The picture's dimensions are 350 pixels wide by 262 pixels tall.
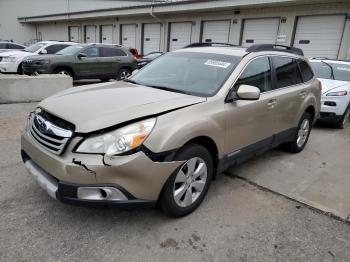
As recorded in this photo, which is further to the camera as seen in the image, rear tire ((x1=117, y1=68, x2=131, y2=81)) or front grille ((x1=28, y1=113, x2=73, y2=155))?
rear tire ((x1=117, y1=68, x2=131, y2=81))

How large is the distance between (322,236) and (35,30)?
1627 inches

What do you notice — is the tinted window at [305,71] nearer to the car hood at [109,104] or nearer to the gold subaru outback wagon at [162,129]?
the gold subaru outback wagon at [162,129]

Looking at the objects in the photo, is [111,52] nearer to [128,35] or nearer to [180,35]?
[180,35]

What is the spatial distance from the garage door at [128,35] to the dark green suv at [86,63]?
988cm

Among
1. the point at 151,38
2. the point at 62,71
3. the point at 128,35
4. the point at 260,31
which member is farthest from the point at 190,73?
the point at 128,35

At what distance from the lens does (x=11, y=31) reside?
3806 cm

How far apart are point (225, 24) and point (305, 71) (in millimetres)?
12058

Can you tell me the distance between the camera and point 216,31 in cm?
1686

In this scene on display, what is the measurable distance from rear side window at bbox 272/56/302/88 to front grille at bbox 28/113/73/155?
2.94m

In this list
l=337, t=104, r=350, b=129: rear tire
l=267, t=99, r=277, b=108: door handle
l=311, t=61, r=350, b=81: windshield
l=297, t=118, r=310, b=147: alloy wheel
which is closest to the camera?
l=267, t=99, r=277, b=108: door handle

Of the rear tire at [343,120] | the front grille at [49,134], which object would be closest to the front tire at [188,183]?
the front grille at [49,134]

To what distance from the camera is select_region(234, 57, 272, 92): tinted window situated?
360cm

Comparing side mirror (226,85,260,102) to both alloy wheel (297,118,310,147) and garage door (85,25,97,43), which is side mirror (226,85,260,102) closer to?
alloy wheel (297,118,310,147)

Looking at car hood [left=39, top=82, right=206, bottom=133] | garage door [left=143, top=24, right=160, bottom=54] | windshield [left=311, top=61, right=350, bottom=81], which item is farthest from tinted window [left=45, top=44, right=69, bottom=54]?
car hood [left=39, top=82, right=206, bottom=133]
